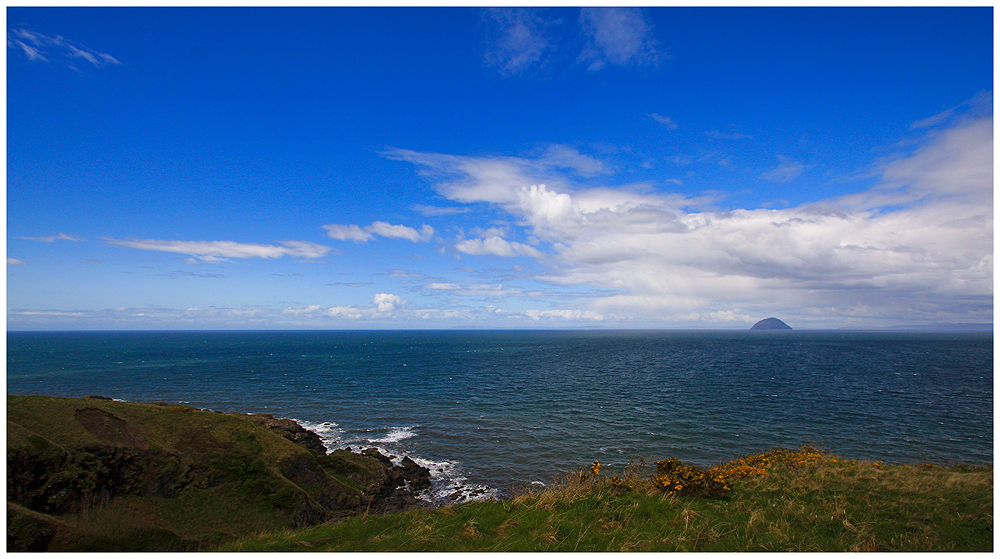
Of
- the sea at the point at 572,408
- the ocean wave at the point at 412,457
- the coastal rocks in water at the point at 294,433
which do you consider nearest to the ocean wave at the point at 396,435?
the ocean wave at the point at 412,457

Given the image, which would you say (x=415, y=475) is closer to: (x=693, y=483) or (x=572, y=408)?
(x=693, y=483)

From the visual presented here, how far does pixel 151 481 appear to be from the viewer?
17422mm

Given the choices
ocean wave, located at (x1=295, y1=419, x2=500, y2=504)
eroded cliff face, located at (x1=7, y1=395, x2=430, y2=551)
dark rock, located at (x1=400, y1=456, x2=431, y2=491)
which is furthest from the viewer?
dark rock, located at (x1=400, y1=456, x2=431, y2=491)

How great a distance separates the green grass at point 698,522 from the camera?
10672 mm

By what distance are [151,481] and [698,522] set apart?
69.8ft

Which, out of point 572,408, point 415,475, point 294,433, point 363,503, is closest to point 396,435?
point 294,433

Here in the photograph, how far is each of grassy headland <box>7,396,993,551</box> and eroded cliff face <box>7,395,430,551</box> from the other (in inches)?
2.2

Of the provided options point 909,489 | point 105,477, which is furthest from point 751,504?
point 105,477

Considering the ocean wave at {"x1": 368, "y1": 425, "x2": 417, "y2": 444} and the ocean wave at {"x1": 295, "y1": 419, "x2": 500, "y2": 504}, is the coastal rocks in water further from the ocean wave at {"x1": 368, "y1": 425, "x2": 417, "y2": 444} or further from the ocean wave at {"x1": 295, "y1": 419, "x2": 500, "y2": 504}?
the ocean wave at {"x1": 368, "y1": 425, "x2": 417, "y2": 444}

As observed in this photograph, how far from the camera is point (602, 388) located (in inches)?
2496

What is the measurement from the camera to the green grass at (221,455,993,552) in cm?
1067

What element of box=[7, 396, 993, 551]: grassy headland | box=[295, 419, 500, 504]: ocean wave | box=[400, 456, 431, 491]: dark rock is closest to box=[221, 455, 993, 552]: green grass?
box=[7, 396, 993, 551]: grassy headland

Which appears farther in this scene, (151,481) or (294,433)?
(294,433)

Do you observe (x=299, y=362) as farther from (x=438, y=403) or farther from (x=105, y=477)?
(x=105, y=477)
